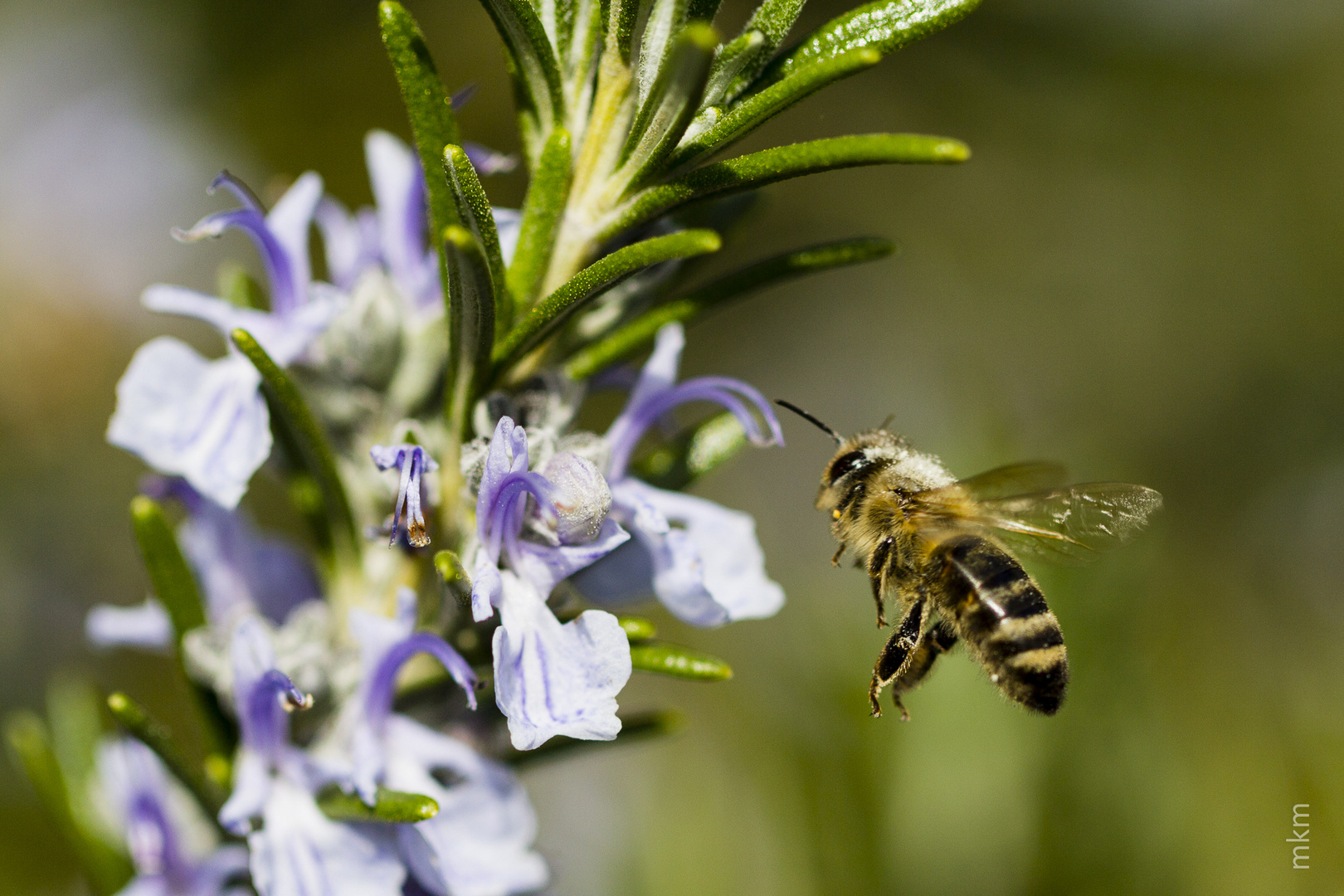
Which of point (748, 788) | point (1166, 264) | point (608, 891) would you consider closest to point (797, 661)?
point (748, 788)

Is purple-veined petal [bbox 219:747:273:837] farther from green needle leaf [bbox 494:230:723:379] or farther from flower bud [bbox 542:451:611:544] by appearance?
green needle leaf [bbox 494:230:723:379]

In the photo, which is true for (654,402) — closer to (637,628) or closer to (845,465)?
(637,628)

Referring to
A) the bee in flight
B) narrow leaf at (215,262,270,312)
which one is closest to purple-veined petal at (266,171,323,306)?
narrow leaf at (215,262,270,312)

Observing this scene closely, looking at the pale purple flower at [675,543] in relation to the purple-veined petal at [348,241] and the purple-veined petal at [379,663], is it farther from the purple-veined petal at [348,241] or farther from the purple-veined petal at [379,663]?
the purple-veined petal at [348,241]

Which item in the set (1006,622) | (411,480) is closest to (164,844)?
(411,480)

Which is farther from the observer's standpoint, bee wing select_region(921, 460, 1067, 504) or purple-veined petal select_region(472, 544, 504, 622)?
bee wing select_region(921, 460, 1067, 504)

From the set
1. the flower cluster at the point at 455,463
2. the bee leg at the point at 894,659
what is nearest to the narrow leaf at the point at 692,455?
the flower cluster at the point at 455,463

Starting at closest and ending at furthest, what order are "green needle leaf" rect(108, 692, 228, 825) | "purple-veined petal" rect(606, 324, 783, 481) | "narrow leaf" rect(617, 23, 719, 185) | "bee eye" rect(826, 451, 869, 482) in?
"narrow leaf" rect(617, 23, 719, 185) → "green needle leaf" rect(108, 692, 228, 825) → "purple-veined petal" rect(606, 324, 783, 481) → "bee eye" rect(826, 451, 869, 482)
